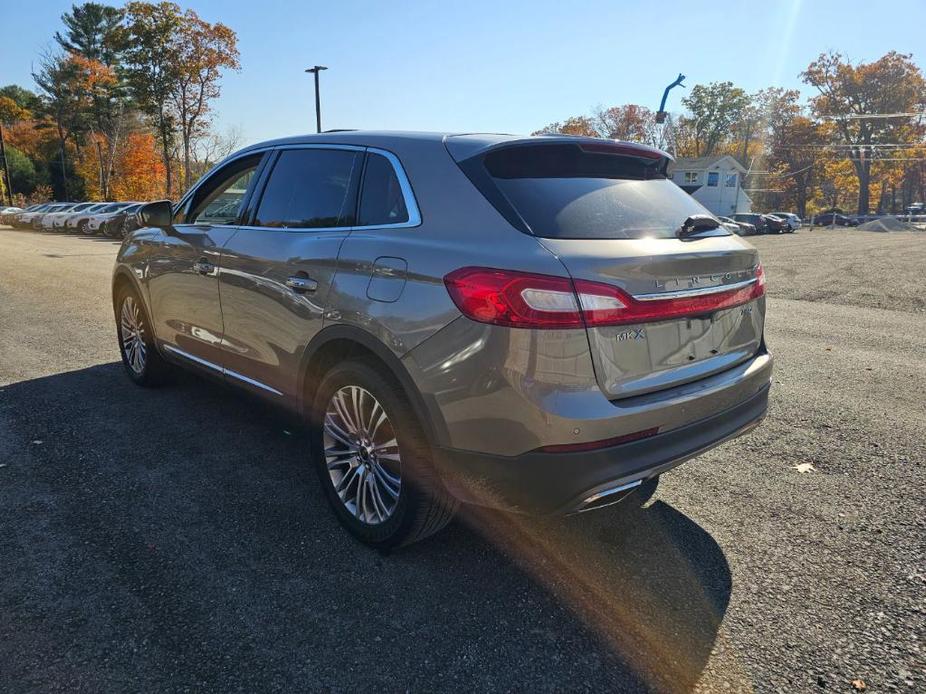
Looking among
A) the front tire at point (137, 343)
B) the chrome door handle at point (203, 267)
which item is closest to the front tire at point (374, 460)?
the chrome door handle at point (203, 267)

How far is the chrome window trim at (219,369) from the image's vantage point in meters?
3.52

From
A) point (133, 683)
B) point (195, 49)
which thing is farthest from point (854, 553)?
point (195, 49)

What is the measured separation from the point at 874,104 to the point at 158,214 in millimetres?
88756

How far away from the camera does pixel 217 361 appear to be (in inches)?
156

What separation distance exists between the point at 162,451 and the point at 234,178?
70.8 inches

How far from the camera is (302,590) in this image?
2.61 metres

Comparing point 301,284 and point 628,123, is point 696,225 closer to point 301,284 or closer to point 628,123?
point 301,284

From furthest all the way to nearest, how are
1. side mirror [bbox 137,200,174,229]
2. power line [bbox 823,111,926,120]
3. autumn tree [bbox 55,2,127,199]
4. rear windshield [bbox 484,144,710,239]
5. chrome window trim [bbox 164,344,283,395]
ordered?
power line [bbox 823,111,926,120]
autumn tree [bbox 55,2,127,199]
side mirror [bbox 137,200,174,229]
chrome window trim [bbox 164,344,283,395]
rear windshield [bbox 484,144,710,239]

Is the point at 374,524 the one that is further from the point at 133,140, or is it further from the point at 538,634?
the point at 133,140

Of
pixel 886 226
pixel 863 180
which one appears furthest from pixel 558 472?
pixel 863 180

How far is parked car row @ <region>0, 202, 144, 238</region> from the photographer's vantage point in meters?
26.0

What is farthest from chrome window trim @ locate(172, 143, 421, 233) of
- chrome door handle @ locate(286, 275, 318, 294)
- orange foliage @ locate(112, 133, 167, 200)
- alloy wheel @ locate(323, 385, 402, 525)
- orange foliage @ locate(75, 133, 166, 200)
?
orange foliage @ locate(112, 133, 167, 200)

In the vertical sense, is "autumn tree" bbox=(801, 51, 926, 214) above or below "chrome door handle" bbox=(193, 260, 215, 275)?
above

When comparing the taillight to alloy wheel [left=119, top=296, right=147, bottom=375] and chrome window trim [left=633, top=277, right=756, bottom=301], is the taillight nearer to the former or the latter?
chrome window trim [left=633, top=277, right=756, bottom=301]
